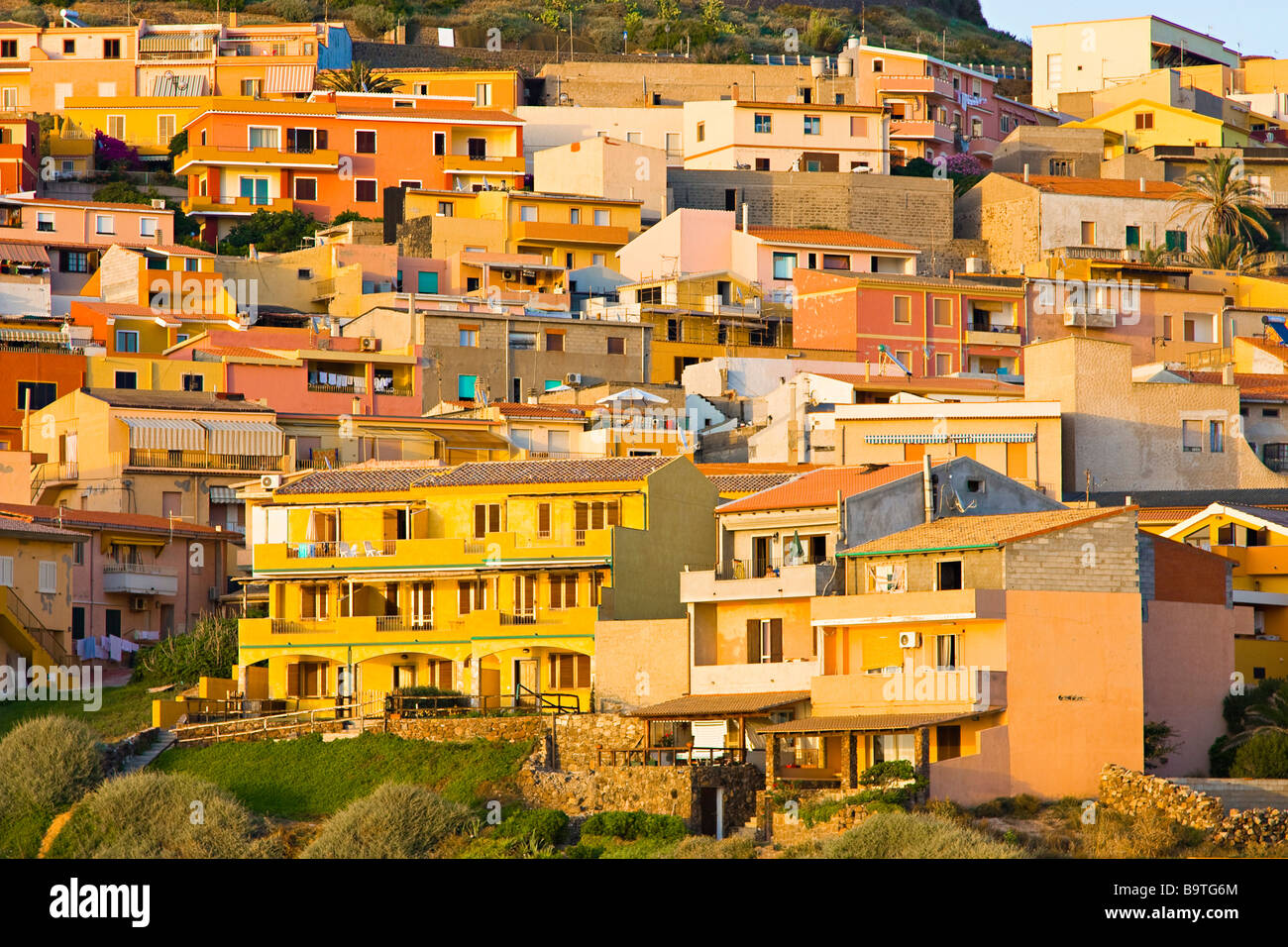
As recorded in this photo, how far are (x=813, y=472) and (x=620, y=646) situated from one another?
22.9 ft

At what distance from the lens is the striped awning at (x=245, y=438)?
6228cm

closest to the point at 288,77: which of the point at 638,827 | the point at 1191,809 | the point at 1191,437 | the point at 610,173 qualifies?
the point at 610,173

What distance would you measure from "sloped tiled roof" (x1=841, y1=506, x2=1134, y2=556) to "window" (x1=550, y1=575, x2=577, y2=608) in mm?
7365

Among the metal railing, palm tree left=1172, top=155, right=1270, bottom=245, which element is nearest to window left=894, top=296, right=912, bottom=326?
palm tree left=1172, top=155, right=1270, bottom=245

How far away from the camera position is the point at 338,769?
44094mm

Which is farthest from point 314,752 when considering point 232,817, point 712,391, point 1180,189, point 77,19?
point 77,19

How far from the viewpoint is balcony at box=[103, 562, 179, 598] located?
56438 mm

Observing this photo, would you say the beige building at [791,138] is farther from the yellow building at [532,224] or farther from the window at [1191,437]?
the window at [1191,437]

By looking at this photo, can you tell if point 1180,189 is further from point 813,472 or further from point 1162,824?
point 1162,824

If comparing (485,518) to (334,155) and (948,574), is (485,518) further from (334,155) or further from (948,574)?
(334,155)

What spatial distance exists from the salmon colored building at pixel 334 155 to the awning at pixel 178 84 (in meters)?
9.11

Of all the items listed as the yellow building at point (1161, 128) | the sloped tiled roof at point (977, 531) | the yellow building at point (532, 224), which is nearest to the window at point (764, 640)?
the sloped tiled roof at point (977, 531)

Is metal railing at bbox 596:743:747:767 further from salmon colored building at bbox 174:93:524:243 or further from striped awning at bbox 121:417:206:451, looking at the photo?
salmon colored building at bbox 174:93:524:243

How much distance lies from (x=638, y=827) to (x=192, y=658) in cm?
1766
